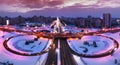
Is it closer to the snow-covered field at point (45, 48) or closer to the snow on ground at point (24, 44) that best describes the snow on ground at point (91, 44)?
the snow-covered field at point (45, 48)

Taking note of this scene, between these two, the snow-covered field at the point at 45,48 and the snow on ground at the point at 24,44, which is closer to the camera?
the snow-covered field at the point at 45,48

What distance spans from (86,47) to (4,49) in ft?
16.3

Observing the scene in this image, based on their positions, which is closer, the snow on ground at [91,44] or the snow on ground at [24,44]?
the snow on ground at [91,44]

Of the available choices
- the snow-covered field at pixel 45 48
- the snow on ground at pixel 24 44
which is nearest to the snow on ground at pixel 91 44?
the snow-covered field at pixel 45 48

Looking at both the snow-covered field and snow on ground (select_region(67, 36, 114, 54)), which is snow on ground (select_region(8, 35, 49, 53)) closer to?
the snow-covered field

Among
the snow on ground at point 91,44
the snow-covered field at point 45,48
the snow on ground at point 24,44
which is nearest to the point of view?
the snow-covered field at point 45,48

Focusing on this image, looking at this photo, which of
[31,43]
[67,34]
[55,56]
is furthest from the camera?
[67,34]

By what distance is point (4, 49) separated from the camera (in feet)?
63.3

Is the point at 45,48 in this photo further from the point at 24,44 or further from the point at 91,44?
the point at 91,44

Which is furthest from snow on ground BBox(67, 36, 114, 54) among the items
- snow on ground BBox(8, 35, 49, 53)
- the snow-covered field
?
snow on ground BBox(8, 35, 49, 53)

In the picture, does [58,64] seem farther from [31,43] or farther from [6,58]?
[31,43]

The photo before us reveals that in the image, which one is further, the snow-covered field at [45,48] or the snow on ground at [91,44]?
the snow on ground at [91,44]

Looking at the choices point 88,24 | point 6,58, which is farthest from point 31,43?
point 88,24

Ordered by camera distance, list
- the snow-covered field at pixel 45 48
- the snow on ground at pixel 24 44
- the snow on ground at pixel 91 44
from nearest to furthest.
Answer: the snow-covered field at pixel 45 48, the snow on ground at pixel 91 44, the snow on ground at pixel 24 44
